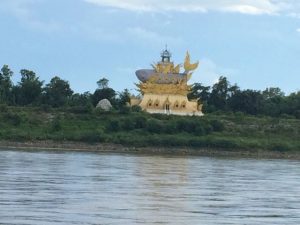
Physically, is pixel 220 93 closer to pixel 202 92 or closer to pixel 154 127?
pixel 202 92

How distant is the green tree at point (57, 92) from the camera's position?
10750 cm

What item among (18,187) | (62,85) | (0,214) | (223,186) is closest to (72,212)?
(0,214)

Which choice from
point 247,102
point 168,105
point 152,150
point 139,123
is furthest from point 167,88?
point 247,102

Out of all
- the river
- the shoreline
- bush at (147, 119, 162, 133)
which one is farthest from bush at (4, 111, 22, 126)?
the river

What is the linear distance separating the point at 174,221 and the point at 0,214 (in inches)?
164

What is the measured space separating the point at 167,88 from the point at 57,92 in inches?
927

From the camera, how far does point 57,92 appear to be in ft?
362

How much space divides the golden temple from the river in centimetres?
5130

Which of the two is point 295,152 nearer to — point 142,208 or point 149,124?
point 149,124

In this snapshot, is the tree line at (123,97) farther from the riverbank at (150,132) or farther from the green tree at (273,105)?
the riverbank at (150,132)

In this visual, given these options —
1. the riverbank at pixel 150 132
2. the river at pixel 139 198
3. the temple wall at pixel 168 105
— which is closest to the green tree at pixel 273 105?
the riverbank at pixel 150 132

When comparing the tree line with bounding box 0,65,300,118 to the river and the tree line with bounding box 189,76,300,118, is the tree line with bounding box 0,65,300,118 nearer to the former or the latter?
the tree line with bounding box 189,76,300,118

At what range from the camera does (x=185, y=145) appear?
80875mm

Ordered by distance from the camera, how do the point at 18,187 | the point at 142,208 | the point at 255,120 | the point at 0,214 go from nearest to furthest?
the point at 0,214
the point at 142,208
the point at 18,187
the point at 255,120
